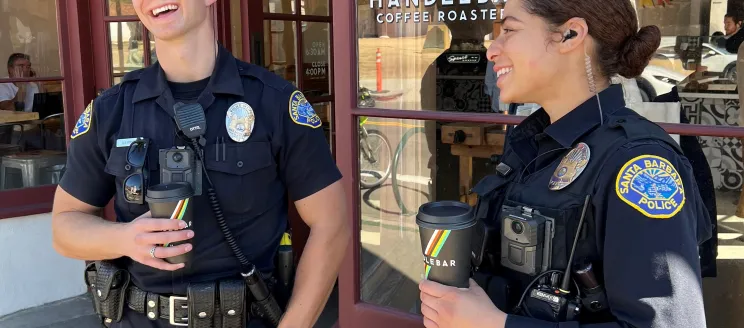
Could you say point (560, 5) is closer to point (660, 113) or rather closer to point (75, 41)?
point (660, 113)

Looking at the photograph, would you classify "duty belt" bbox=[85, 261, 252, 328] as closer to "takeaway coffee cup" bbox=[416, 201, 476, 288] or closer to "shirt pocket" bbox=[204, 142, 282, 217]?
"shirt pocket" bbox=[204, 142, 282, 217]

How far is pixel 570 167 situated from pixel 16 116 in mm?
3757

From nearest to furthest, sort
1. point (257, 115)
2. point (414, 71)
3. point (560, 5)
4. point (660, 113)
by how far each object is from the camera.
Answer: point (560, 5), point (257, 115), point (660, 113), point (414, 71)

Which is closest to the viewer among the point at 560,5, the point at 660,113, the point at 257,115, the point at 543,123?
the point at 560,5

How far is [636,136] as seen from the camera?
3.57ft

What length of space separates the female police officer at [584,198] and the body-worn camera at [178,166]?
1.95 ft

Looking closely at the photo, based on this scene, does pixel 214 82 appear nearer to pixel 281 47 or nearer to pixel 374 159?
pixel 374 159

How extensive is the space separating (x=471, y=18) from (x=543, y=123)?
1.39 m

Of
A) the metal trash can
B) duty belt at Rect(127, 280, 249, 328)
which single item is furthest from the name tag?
the metal trash can

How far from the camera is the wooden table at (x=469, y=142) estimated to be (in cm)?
262

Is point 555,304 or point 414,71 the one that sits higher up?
point 414,71

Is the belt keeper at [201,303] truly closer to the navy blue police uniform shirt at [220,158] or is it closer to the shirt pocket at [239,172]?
the navy blue police uniform shirt at [220,158]

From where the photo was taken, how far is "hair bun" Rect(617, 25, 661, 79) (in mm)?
1198

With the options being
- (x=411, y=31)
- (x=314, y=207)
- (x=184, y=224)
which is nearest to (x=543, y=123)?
(x=314, y=207)
